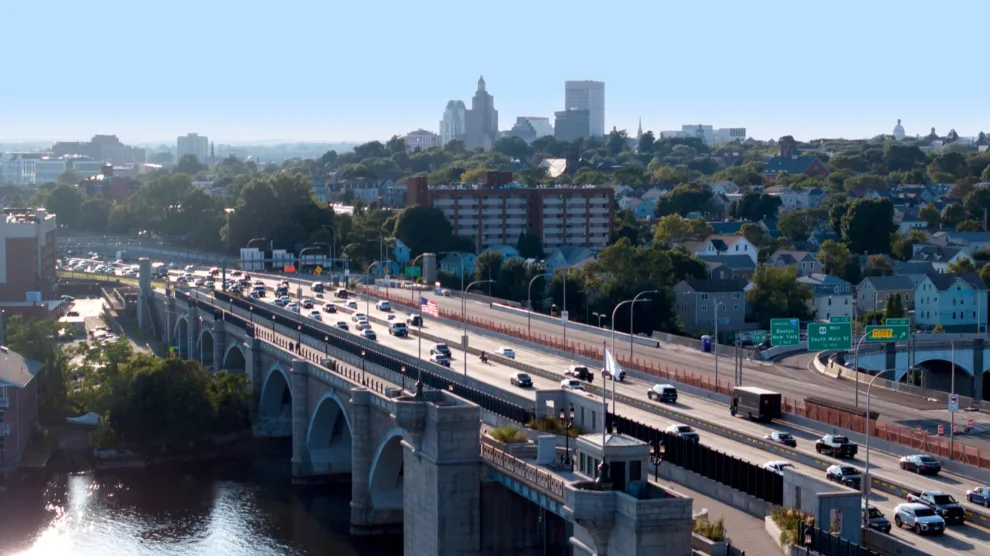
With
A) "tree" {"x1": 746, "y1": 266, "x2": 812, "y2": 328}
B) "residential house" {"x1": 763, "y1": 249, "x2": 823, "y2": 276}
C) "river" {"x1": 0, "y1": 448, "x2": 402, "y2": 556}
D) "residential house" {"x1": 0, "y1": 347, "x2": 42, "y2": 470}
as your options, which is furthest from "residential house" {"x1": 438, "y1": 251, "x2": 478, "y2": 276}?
"river" {"x1": 0, "y1": 448, "x2": 402, "y2": 556}

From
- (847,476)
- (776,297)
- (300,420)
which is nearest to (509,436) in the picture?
(847,476)

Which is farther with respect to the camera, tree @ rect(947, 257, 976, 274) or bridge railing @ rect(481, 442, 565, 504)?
tree @ rect(947, 257, 976, 274)

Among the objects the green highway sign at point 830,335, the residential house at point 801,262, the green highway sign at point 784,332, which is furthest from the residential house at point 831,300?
the green highway sign at point 830,335

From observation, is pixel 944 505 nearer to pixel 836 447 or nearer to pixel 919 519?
pixel 919 519

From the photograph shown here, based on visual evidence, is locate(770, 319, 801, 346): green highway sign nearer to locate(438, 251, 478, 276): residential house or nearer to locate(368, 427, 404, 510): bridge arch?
locate(368, 427, 404, 510): bridge arch

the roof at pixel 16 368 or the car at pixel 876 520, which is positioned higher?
the car at pixel 876 520

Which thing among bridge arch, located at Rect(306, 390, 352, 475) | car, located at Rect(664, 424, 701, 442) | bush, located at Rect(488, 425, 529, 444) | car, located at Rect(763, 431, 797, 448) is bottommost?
bridge arch, located at Rect(306, 390, 352, 475)

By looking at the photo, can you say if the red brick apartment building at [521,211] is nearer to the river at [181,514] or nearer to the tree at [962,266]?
the tree at [962,266]
